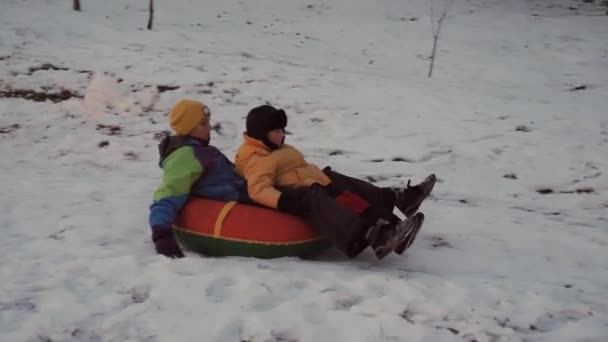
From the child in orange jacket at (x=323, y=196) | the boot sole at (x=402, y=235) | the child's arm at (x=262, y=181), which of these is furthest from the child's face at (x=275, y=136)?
the boot sole at (x=402, y=235)

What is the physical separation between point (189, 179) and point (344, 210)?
125 cm

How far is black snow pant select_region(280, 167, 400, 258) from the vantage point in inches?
164

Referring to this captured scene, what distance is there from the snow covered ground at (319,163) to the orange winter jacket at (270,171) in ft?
1.76

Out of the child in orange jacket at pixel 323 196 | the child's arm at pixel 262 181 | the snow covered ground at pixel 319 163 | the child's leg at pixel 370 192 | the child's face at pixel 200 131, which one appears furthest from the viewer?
the child's leg at pixel 370 192

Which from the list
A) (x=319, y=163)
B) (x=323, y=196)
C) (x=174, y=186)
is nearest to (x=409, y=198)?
(x=323, y=196)

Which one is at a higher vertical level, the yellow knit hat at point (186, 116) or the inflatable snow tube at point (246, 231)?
the yellow knit hat at point (186, 116)

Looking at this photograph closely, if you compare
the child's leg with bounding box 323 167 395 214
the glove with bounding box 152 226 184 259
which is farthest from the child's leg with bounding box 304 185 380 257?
the glove with bounding box 152 226 184 259

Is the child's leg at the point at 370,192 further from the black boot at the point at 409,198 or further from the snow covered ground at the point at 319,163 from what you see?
the snow covered ground at the point at 319,163

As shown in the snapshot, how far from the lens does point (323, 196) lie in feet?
14.4

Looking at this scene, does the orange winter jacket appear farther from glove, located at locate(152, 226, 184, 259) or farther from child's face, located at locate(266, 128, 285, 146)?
glove, located at locate(152, 226, 184, 259)

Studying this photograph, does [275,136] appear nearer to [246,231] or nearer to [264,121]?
[264,121]

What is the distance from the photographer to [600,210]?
21.1 ft

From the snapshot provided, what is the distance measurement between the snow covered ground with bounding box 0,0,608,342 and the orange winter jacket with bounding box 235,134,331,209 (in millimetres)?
537

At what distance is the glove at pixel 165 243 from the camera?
4.31 meters
